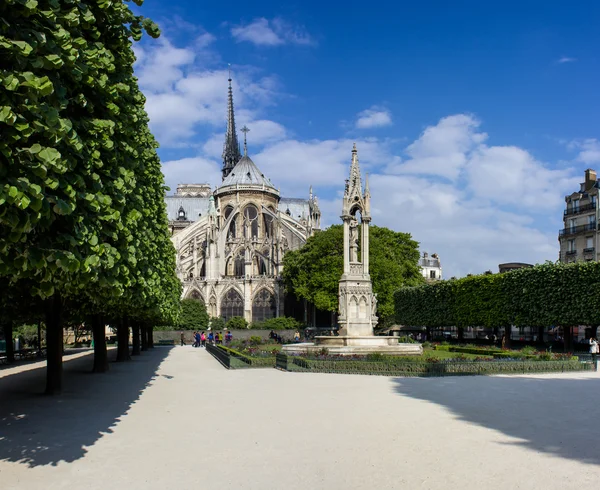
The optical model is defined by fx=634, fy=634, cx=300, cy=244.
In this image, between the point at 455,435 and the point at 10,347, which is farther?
the point at 10,347

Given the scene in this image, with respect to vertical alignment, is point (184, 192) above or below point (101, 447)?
above

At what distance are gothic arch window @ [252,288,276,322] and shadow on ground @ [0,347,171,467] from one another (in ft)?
208

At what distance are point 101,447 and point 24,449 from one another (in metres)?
1.19

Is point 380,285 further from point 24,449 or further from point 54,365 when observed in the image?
point 24,449

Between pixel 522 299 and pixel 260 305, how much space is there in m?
50.0

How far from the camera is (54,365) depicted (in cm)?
1722

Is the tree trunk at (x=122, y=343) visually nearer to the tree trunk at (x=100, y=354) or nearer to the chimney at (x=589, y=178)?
the tree trunk at (x=100, y=354)

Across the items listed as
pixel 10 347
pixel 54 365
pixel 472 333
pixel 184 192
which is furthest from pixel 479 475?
pixel 184 192

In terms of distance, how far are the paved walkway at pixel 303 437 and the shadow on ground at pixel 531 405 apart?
1.7 inches

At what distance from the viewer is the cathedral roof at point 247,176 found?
103000mm

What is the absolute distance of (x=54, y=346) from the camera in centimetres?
1697

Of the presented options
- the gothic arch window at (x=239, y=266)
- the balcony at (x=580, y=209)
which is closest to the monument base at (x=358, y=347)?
the balcony at (x=580, y=209)

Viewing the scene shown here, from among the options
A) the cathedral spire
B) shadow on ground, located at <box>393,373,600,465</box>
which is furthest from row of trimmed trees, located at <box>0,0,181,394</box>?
the cathedral spire

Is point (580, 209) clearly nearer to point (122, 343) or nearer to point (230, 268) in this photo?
point (230, 268)
